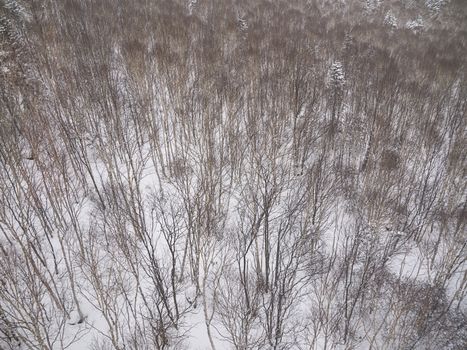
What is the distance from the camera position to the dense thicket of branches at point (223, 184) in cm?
1205

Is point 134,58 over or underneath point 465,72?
underneath

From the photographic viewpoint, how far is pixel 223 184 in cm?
1788

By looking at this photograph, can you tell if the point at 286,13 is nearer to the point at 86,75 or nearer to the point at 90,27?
the point at 90,27

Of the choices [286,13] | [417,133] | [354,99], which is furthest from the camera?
[286,13]

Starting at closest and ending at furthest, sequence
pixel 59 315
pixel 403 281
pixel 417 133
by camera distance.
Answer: pixel 59 315 → pixel 403 281 → pixel 417 133

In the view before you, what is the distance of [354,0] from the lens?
41.8 metres

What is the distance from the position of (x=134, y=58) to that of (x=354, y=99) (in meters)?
16.6

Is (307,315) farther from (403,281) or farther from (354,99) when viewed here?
(354,99)

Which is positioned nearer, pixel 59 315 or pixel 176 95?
pixel 59 315

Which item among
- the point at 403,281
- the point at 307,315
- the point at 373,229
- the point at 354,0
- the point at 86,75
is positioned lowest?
the point at 307,315

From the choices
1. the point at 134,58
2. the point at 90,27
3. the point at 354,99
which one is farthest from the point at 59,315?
the point at 354,99

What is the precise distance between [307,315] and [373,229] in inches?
220

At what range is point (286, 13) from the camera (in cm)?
3247

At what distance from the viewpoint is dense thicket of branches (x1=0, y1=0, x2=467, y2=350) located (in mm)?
12055
